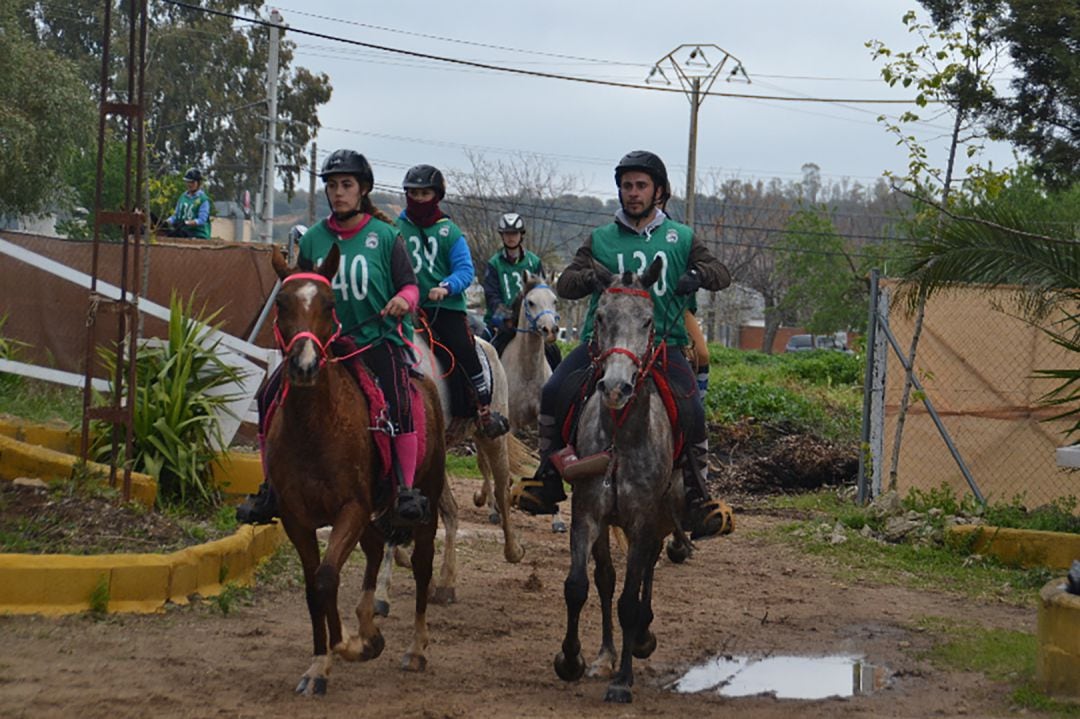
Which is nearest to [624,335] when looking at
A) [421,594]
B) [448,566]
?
[421,594]

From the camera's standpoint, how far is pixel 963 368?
1540cm

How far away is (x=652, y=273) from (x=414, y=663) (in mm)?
2772

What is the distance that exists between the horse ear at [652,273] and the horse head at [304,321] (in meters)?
1.83

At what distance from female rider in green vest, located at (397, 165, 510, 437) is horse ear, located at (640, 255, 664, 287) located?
2936mm

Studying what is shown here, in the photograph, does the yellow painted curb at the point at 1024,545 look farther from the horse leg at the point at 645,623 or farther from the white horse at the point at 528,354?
the horse leg at the point at 645,623

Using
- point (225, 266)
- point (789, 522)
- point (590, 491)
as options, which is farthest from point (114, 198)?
point (590, 491)

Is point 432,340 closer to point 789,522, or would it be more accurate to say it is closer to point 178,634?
point 178,634

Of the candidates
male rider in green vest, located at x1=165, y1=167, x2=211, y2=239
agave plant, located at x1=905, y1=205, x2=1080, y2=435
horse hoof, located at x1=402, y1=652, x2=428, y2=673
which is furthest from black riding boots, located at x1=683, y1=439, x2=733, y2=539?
male rider in green vest, located at x1=165, y1=167, x2=211, y2=239

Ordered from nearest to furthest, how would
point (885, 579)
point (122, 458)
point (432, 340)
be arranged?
point (432, 340)
point (122, 458)
point (885, 579)

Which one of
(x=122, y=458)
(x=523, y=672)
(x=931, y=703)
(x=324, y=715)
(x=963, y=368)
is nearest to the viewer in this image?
(x=324, y=715)

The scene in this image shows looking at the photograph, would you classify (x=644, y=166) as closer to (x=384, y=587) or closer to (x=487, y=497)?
(x=384, y=587)

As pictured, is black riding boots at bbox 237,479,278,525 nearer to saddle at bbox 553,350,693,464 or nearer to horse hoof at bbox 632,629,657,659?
saddle at bbox 553,350,693,464

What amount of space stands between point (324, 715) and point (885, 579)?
694 cm

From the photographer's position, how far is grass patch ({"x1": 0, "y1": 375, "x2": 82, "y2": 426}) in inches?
487
